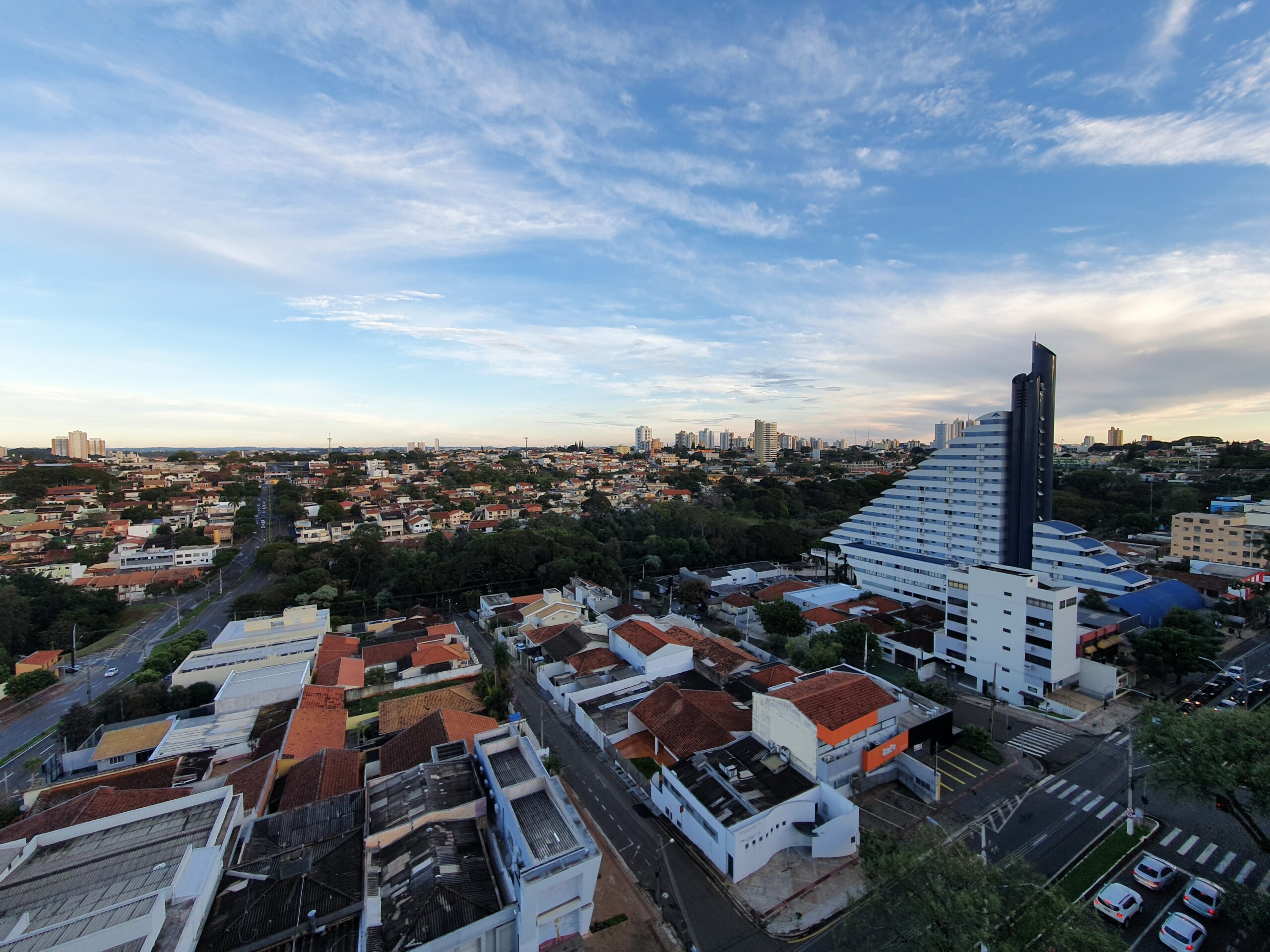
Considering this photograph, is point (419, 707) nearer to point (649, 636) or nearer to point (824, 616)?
point (649, 636)

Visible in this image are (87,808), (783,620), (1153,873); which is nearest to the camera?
(1153,873)

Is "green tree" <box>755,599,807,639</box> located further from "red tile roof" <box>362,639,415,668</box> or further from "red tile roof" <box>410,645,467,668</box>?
"red tile roof" <box>362,639,415,668</box>

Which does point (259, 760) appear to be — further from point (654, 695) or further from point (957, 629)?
point (957, 629)

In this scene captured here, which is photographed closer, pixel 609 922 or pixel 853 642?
pixel 609 922

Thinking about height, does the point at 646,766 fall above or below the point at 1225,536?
below

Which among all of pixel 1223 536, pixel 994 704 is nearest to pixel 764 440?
pixel 1223 536

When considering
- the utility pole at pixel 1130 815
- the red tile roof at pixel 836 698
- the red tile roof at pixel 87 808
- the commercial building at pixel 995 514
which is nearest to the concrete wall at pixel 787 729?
the red tile roof at pixel 836 698

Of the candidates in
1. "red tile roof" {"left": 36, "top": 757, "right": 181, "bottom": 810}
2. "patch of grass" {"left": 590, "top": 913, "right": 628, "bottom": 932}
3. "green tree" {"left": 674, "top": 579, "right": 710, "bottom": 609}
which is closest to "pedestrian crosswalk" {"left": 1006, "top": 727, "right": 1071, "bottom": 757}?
"patch of grass" {"left": 590, "top": 913, "right": 628, "bottom": 932}

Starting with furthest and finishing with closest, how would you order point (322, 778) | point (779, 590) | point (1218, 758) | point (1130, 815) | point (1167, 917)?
point (779, 590)
point (322, 778)
point (1130, 815)
point (1218, 758)
point (1167, 917)
